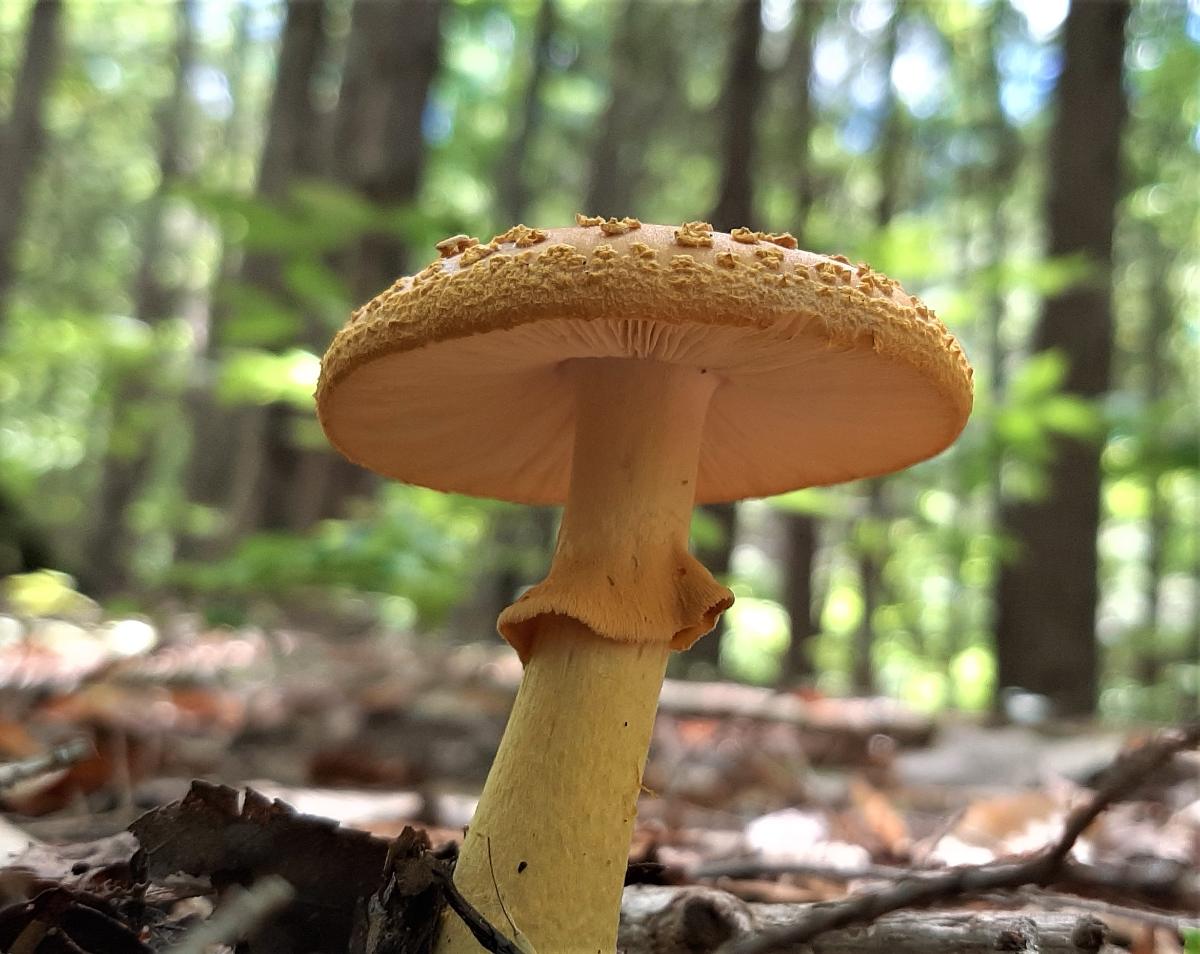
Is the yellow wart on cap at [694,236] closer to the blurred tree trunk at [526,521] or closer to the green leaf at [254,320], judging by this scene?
the green leaf at [254,320]

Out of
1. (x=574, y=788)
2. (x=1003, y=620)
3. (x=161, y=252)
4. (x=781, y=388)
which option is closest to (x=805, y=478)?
(x=781, y=388)

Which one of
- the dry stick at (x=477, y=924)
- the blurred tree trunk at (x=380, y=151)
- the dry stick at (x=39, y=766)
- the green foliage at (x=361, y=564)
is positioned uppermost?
the blurred tree trunk at (x=380, y=151)

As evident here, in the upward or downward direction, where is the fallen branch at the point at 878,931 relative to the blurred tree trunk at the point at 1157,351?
downward

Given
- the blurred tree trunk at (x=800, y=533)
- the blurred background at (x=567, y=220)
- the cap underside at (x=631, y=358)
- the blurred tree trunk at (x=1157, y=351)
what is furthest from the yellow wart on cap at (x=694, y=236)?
the blurred tree trunk at (x=1157, y=351)

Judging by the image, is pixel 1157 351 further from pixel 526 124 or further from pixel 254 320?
pixel 254 320

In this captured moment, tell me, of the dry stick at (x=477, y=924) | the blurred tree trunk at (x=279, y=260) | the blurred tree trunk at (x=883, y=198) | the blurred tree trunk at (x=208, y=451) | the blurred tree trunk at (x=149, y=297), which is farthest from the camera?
the blurred tree trunk at (x=149, y=297)

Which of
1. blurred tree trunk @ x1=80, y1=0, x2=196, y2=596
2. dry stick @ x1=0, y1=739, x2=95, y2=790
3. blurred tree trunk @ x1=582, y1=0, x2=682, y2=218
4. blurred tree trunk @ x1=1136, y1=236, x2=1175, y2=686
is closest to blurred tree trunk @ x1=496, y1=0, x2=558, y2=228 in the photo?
blurred tree trunk @ x1=582, y1=0, x2=682, y2=218

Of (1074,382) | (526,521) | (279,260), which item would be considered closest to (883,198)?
(1074,382)

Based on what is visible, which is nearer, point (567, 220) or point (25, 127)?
point (25, 127)
